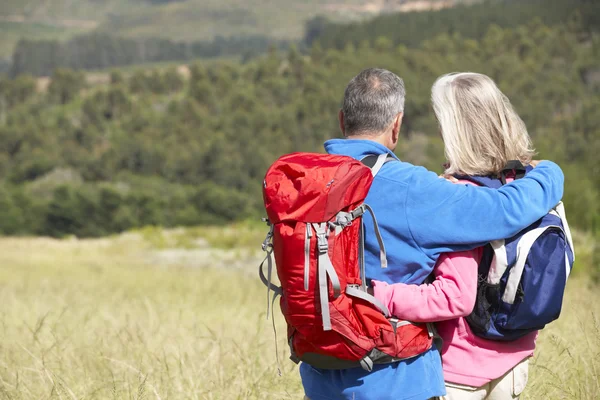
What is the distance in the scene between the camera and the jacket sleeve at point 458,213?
212cm

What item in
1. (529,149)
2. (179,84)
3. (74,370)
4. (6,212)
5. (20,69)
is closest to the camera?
(529,149)

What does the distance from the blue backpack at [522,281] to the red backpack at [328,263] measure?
23 cm

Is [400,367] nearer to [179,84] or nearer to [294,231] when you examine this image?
[294,231]

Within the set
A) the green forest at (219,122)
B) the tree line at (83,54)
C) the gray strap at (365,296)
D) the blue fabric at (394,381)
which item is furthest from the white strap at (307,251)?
the tree line at (83,54)

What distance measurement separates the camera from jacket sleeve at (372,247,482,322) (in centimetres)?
214

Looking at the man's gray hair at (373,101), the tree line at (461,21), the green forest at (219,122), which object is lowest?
the green forest at (219,122)

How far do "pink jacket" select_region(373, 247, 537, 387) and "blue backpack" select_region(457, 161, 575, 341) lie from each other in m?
0.05

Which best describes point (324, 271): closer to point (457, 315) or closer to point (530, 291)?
point (457, 315)

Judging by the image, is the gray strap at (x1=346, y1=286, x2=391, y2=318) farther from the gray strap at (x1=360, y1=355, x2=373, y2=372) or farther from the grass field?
the grass field

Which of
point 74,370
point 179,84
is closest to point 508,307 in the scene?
point 74,370

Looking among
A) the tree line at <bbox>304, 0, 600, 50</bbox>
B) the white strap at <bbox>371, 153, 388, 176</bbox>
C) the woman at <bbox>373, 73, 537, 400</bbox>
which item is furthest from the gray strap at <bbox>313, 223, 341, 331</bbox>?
the tree line at <bbox>304, 0, 600, 50</bbox>

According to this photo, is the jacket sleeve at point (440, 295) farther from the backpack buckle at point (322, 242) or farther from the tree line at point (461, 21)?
the tree line at point (461, 21)

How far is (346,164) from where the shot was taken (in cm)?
206

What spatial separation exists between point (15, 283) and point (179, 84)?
71481mm
